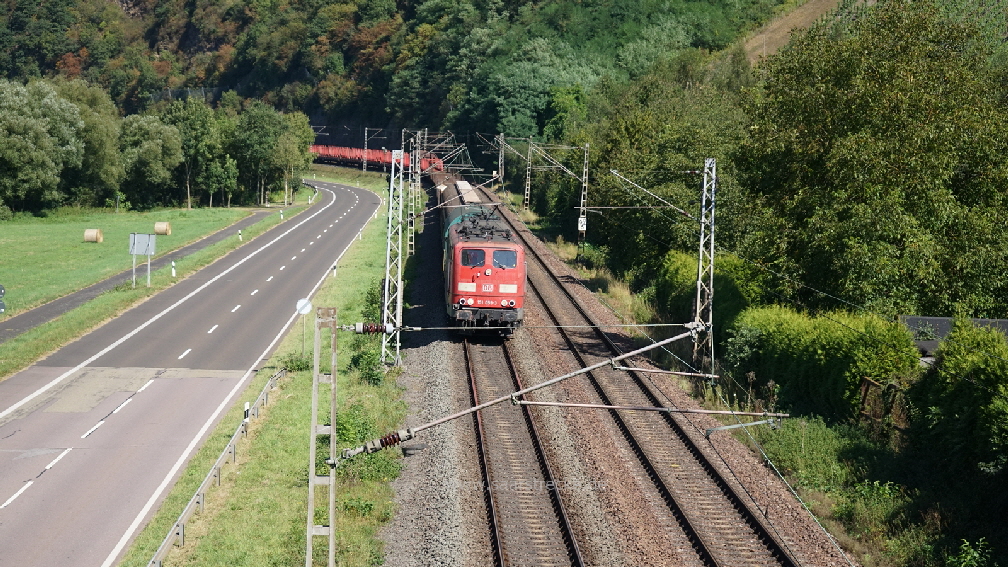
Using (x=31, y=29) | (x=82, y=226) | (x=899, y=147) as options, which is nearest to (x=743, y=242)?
(x=899, y=147)

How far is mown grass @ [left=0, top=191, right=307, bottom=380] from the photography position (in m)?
29.7

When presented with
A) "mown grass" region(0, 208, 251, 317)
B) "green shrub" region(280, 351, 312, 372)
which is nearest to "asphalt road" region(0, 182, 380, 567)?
"green shrub" region(280, 351, 312, 372)

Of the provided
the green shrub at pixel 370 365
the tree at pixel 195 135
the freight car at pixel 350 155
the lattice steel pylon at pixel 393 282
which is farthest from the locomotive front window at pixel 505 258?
the freight car at pixel 350 155

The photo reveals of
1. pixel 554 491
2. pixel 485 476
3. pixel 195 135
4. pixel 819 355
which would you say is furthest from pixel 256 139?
pixel 554 491

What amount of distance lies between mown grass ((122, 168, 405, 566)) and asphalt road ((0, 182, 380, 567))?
59 cm

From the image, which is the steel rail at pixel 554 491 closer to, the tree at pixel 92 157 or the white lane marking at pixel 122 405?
the white lane marking at pixel 122 405

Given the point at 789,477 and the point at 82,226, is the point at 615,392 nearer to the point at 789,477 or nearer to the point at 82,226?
the point at 789,477

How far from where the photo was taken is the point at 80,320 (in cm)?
3484

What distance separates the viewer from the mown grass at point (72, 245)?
4278 cm

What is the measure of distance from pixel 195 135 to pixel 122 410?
63888mm

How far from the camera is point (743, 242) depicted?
116 feet

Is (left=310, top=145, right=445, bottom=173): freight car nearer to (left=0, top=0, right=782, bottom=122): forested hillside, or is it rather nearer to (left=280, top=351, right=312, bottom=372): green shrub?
(left=0, top=0, right=782, bottom=122): forested hillside

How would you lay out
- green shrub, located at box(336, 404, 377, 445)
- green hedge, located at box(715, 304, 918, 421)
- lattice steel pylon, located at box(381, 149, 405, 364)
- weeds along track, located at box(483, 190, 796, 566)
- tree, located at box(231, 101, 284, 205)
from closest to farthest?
1. weeds along track, located at box(483, 190, 796, 566)
2. green shrub, located at box(336, 404, 377, 445)
3. green hedge, located at box(715, 304, 918, 421)
4. lattice steel pylon, located at box(381, 149, 405, 364)
5. tree, located at box(231, 101, 284, 205)

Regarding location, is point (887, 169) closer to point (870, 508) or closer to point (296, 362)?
point (870, 508)
